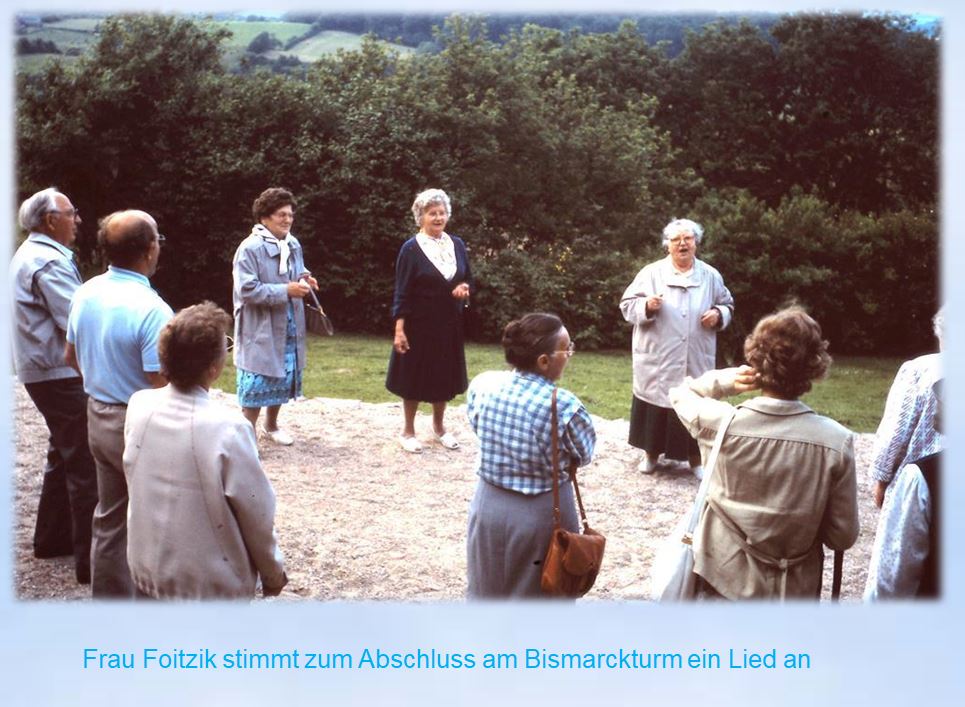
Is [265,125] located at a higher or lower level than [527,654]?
higher

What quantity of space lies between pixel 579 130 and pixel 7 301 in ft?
44.1

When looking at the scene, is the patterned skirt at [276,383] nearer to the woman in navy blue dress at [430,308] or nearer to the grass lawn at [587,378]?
the woman in navy blue dress at [430,308]

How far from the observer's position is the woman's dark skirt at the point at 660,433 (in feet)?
24.0

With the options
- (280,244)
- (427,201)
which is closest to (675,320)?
(427,201)

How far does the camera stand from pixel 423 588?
5406mm

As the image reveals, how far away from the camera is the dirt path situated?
214 inches

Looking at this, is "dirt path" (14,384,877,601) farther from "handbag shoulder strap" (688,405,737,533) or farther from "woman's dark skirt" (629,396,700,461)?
"handbag shoulder strap" (688,405,737,533)

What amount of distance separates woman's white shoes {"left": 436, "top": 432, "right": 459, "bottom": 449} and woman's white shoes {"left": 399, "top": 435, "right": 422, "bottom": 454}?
0.62ft

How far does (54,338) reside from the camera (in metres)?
4.97

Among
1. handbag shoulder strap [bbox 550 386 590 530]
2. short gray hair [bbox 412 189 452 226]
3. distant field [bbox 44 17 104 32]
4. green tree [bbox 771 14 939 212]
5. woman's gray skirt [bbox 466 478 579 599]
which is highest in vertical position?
distant field [bbox 44 17 104 32]

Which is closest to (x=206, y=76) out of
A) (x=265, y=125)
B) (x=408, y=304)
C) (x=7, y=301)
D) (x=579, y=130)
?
(x=265, y=125)

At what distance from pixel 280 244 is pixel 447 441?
6.55 feet

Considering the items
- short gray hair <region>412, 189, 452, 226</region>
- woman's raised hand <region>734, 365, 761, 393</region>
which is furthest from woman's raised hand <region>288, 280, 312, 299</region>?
woman's raised hand <region>734, 365, 761, 393</region>

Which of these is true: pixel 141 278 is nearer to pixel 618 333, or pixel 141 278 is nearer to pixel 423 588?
pixel 423 588
